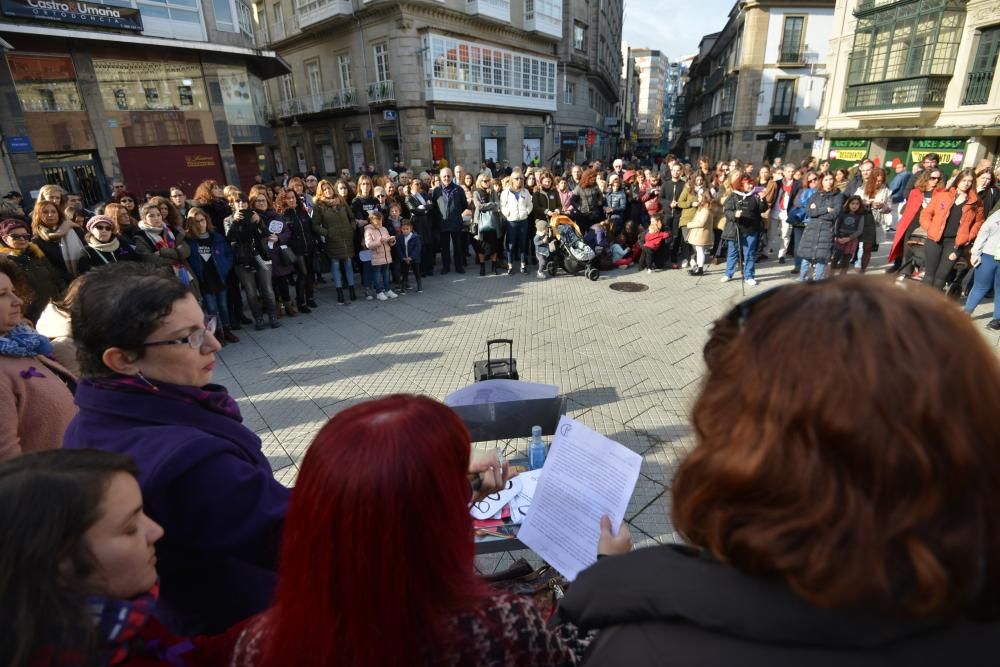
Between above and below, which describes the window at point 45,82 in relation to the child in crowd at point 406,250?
above

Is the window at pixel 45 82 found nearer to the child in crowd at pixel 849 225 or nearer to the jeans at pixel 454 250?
the jeans at pixel 454 250

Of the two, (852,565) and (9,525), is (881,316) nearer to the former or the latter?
(852,565)

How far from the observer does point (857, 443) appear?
2.09 ft

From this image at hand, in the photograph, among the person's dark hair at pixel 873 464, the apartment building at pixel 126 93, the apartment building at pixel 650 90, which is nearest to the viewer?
the person's dark hair at pixel 873 464

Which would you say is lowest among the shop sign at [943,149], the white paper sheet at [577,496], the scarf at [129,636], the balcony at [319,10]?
the white paper sheet at [577,496]

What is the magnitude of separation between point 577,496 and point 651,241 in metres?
8.32

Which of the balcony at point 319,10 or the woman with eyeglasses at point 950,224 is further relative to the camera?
the balcony at point 319,10

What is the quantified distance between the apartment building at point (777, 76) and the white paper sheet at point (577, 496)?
32.2 m

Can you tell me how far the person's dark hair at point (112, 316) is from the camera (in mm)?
1533

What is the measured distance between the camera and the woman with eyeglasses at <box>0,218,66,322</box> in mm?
4421

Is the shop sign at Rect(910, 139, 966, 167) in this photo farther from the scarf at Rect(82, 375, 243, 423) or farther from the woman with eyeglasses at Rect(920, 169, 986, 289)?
the scarf at Rect(82, 375, 243, 423)

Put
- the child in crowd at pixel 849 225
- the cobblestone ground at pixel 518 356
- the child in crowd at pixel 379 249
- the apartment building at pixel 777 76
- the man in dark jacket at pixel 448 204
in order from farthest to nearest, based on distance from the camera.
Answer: the apartment building at pixel 777 76 < the man in dark jacket at pixel 448 204 < the child in crowd at pixel 379 249 < the child in crowd at pixel 849 225 < the cobblestone ground at pixel 518 356

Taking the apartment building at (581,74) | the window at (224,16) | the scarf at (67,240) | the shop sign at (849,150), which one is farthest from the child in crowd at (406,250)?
the apartment building at (581,74)

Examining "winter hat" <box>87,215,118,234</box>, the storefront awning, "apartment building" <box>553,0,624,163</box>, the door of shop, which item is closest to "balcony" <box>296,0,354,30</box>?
the storefront awning
